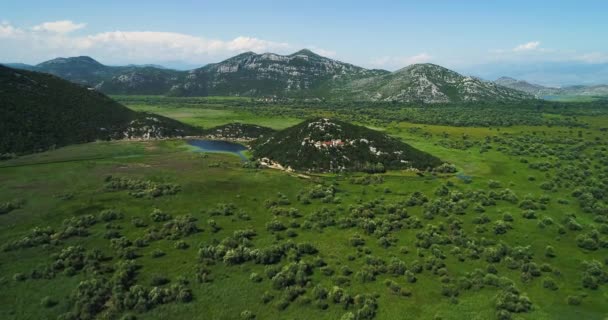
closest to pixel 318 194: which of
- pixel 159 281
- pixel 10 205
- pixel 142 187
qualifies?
pixel 142 187

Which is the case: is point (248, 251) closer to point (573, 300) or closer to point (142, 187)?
point (142, 187)

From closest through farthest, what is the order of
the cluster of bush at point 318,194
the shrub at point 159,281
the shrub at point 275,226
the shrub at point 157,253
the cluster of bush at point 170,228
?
the shrub at point 159,281
the shrub at point 157,253
the cluster of bush at point 170,228
the shrub at point 275,226
the cluster of bush at point 318,194

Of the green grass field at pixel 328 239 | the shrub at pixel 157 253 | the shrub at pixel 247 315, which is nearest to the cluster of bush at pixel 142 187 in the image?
the green grass field at pixel 328 239

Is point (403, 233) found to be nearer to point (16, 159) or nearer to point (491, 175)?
point (491, 175)

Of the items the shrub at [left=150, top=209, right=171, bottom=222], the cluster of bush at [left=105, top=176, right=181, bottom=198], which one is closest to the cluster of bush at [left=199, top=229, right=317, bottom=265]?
the shrub at [left=150, top=209, right=171, bottom=222]

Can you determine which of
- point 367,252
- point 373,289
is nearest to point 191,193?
point 367,252

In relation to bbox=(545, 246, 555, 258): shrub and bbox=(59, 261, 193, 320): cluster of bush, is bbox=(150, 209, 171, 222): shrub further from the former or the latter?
bbox=(545, 246, 555, 258): shrub

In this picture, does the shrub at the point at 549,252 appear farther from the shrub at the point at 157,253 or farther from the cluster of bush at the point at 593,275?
the shrub at the point at 157,253
